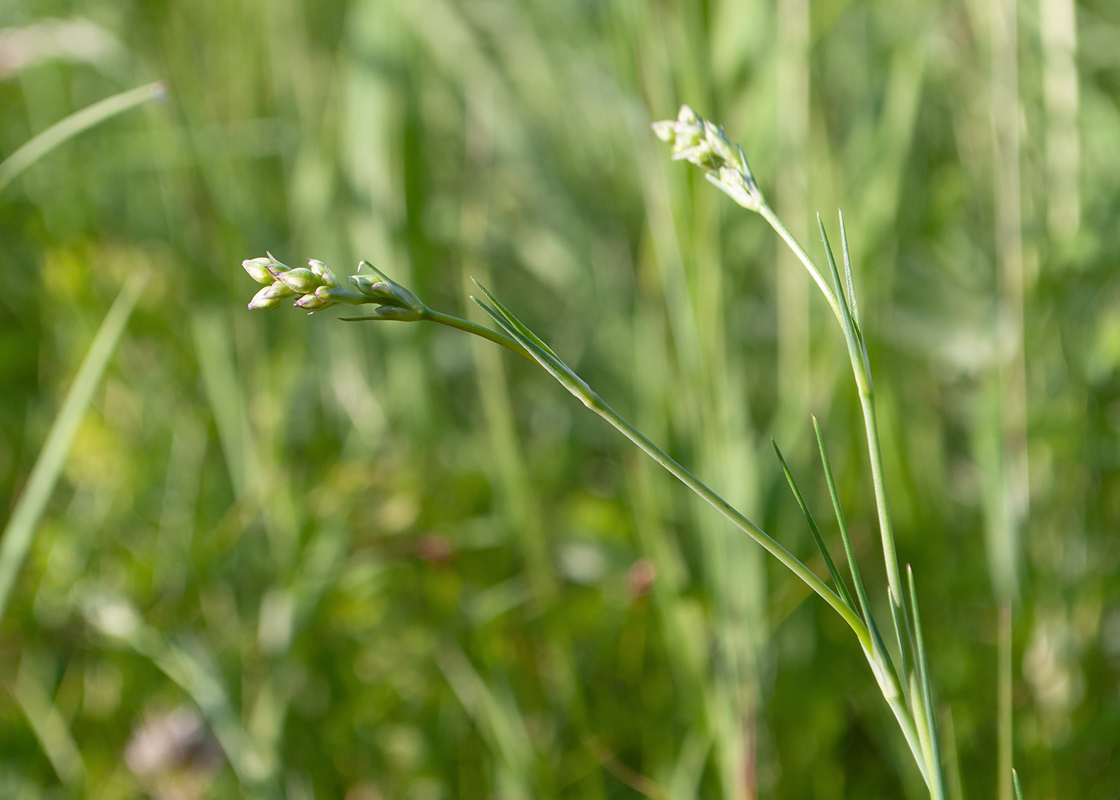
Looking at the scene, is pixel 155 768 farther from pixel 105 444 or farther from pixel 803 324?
pixel 803 324

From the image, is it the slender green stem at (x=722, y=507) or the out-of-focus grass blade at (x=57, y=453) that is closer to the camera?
the slender green stem at (x=722, y=507)

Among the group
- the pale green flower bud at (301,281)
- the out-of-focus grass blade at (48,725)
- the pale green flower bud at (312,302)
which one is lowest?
the out-of-focus grass blade at (48,725)

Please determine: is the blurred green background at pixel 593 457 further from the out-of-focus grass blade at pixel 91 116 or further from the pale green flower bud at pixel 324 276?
the pale green flower bud at pixel 324 276

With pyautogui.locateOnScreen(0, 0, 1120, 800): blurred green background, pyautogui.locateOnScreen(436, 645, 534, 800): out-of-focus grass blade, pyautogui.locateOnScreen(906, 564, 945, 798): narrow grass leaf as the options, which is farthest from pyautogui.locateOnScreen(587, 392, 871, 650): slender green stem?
pyautogui.locateOnScreen(436, 645, 534, 800): out-of-focus grass blade

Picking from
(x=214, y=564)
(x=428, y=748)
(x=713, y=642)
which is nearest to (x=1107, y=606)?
(x=713, y=642)

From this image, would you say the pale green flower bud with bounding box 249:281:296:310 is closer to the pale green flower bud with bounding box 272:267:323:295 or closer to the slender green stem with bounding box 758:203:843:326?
the pale green flower bud with bounding box 272:267:323:295

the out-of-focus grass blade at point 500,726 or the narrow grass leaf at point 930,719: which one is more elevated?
the narrow grass leaf at point 930,719

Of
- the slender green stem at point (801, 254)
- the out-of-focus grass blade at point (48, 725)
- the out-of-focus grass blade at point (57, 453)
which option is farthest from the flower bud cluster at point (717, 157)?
the out-of-focus grass blade at point (48, 725)
